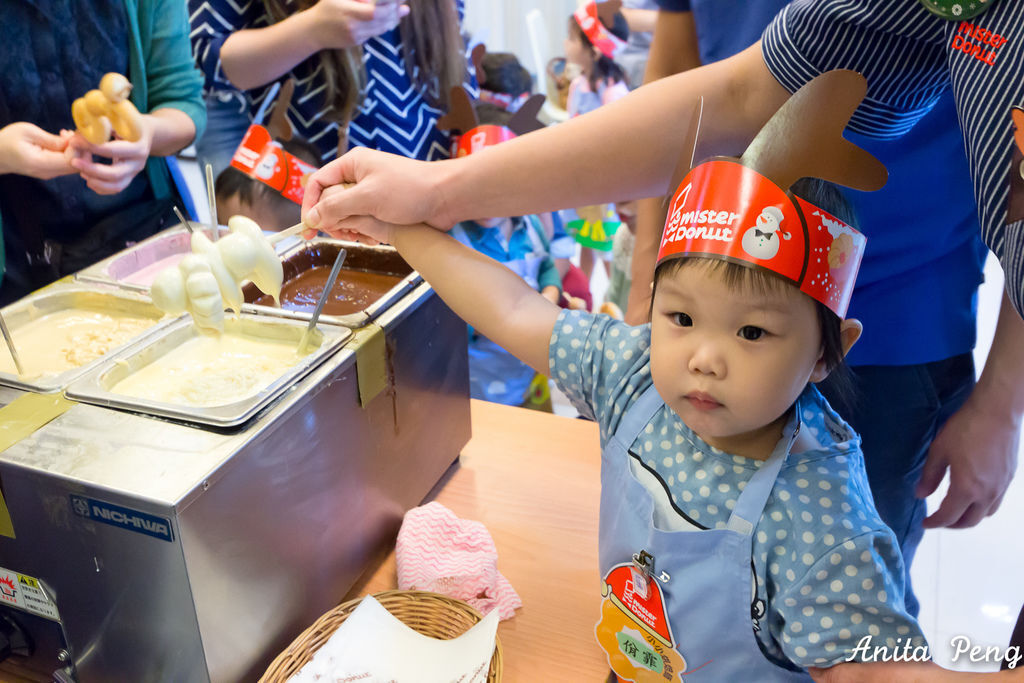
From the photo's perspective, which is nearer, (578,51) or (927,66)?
(927,66)

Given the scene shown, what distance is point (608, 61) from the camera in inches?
121

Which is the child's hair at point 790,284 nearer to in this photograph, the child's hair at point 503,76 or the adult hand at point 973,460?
the adult hand at point 973,460

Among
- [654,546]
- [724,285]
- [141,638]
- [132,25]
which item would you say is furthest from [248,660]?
[132,25]

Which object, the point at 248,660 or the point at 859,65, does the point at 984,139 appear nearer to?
the point at 859,65

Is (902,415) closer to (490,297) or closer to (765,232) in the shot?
(765,232)

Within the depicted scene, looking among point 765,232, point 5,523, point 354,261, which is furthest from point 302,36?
point 765,232

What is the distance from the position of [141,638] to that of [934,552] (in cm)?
241

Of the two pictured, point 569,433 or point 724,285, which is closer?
point 724,285

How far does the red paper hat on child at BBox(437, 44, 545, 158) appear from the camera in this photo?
174cm

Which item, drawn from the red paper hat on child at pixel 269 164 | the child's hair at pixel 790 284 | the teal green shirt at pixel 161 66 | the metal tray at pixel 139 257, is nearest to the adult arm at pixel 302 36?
the teal green shirt at pixel 161 66

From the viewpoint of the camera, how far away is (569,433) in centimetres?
148

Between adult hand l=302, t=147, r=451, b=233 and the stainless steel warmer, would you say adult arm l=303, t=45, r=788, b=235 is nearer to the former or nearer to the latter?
adult hand l=302, t=147, r=451, b=233

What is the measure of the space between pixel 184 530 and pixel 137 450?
135 mm

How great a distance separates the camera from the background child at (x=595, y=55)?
3016 mm
